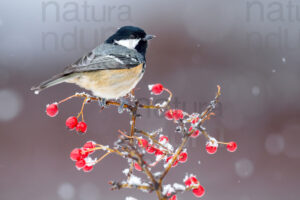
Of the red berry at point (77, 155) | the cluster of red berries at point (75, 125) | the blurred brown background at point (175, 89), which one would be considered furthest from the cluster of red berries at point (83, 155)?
the blurred brown background at point (175, 89)

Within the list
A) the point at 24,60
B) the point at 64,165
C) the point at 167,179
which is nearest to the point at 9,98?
the point at 24,60

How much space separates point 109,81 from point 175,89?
2.80 metres

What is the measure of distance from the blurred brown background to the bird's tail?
2.52 m

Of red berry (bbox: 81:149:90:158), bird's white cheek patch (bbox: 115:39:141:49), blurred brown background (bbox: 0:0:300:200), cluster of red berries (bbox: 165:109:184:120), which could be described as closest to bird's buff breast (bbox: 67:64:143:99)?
bird's white cheek patch (bbox: 115:39:141:49)

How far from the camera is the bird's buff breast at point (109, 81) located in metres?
1.99

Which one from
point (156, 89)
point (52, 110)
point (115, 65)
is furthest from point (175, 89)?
point (52, 110)

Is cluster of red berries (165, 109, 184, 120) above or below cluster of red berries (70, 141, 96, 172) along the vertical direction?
above

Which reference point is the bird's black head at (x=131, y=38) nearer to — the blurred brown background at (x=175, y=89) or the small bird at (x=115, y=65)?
the small bird at (x=115, y=65)

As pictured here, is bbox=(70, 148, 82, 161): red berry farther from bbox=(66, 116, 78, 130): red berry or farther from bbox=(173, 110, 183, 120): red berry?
bbox=(173, 110, 183, 120): red berry

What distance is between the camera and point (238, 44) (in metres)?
5.31

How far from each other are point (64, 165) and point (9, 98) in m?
1.18

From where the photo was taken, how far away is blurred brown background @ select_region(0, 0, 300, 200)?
4.46 meters

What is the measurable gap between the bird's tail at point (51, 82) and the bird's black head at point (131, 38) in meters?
0.35

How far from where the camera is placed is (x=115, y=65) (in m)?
2.10
